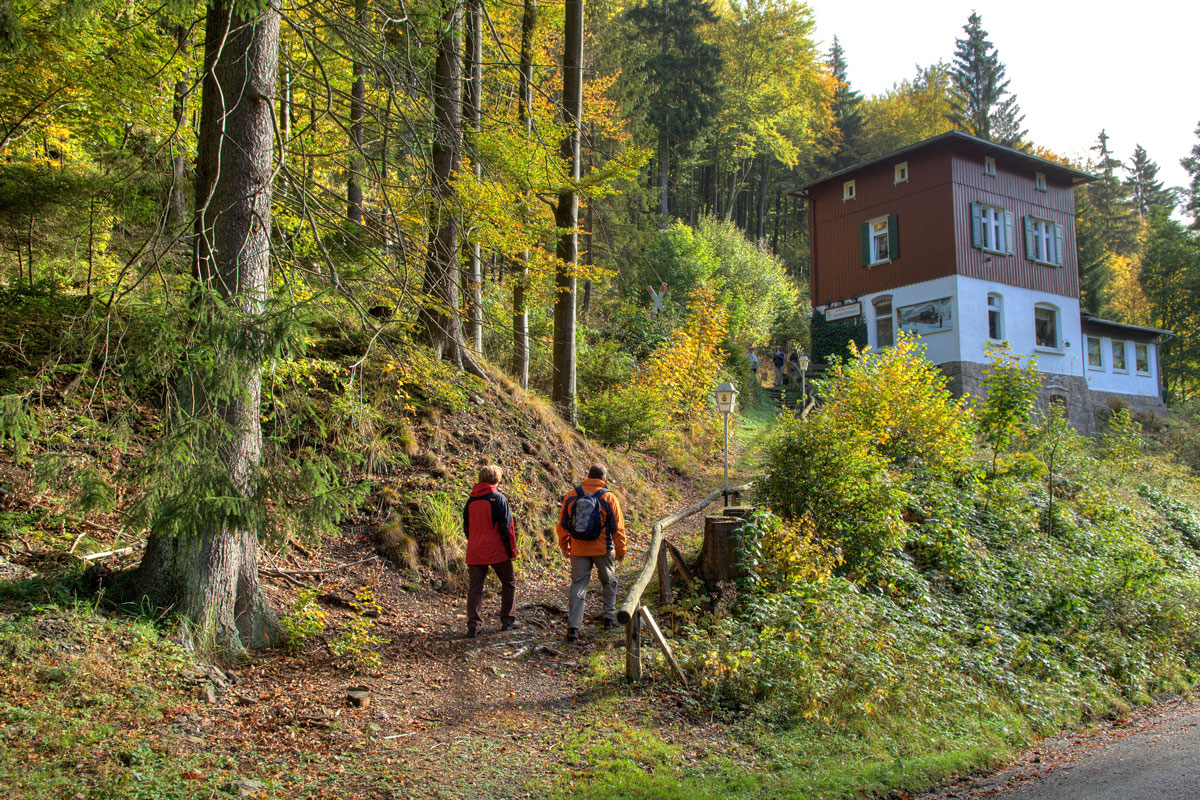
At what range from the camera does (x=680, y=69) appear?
119ft

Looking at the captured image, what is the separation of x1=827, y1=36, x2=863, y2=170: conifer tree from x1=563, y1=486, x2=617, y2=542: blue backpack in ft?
153

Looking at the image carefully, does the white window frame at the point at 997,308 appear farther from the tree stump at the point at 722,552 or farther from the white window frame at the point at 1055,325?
the tree stump at the point at 722,552

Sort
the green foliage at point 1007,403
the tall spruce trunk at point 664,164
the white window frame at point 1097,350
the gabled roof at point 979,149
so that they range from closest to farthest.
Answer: the green foliage at point 1007,403 → the gabled roof at point 979,149 → the white window frame at point 1097,350 → the tall spruce trunk at point 664,164

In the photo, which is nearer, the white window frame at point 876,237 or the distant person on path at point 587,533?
the distant person on path at point 587,533

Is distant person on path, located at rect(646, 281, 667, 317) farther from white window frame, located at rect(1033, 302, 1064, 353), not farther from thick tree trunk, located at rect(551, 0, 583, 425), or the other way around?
white window frame, located at rect(1033, 302, 1064, 353)

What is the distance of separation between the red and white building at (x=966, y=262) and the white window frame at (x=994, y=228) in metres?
0.05

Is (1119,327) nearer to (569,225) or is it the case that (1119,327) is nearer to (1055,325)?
(1055,325)

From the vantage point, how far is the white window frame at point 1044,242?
28.4 meters

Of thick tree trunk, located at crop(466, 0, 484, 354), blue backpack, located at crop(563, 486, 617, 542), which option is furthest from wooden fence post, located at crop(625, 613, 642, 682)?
thick tree trunk, located at crop(466, 0, 484, 354)

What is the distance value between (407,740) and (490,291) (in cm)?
882

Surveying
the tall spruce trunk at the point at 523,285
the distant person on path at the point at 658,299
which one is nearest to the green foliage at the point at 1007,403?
the tall spruce trunk at the point at 523,285

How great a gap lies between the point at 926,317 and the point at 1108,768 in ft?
72.6

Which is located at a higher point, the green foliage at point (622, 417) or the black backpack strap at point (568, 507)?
the green foliage at point (622, 417)

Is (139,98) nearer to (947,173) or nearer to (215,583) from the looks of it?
(215,583)
